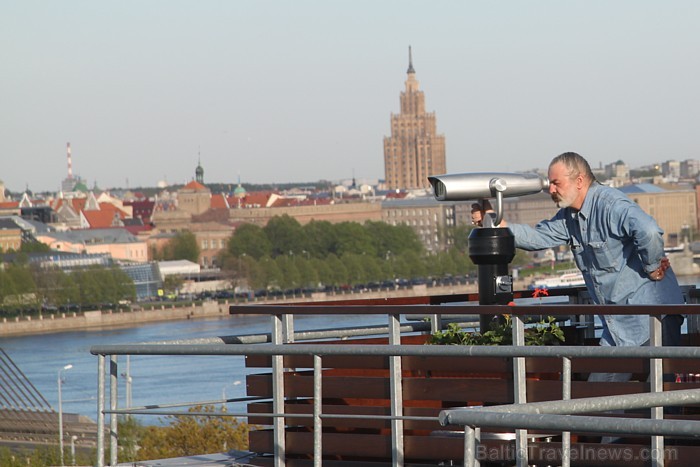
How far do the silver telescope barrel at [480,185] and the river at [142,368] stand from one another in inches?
538

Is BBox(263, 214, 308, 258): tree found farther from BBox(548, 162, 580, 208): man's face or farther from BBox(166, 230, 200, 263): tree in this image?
BBox(548, 162, 580, 208): man's face

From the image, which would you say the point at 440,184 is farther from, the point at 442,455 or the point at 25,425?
the point at 25,425

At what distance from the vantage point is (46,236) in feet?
277

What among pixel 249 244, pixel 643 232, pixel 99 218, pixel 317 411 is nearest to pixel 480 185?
pixel 643 232

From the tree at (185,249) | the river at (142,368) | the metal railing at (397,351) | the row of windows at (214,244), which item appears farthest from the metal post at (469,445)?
the row of windows at (214,244)

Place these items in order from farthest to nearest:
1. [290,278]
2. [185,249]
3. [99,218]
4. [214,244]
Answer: [99,218] < [214,244] < [185,249] < [290,278]

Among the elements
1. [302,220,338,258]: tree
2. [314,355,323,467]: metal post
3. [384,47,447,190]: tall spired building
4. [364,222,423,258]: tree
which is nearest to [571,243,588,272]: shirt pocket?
[314,355,323,467]: metal post

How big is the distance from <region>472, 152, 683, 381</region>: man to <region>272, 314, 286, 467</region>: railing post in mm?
499

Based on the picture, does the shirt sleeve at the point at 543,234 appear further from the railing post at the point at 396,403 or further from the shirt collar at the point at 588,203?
the railing post at the point at 396,403

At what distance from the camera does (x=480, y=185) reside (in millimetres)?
3160

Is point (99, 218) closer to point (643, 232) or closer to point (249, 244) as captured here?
point (249, 244)

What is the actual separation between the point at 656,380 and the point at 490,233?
2.11 ft

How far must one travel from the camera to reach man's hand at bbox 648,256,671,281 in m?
3.07

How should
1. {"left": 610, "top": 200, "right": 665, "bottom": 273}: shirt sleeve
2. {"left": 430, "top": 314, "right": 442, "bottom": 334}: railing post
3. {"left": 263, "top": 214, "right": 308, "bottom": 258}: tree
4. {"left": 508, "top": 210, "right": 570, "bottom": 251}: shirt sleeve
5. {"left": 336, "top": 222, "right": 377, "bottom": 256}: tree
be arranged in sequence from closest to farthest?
{"left": 610, "top": 200, "right": 665, "bottom": 273}: shirt sleeve → {"left": 508, "top": 210, "right": 570, "bottom": 251}: shirt sleeve → {"left": 430, "top": 314, "right": 442, "bottom": 334}: railing post → {"left": 336, "top": 222, "right": 377, "bottom": 256}: tree → {"left": 263, "top": 214, "right": 308, "bottom": 258}: tree
